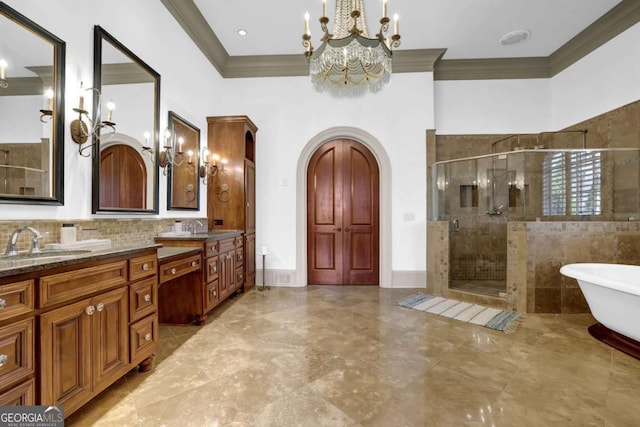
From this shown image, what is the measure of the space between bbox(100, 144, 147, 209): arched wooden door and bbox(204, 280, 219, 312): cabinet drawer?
1104 millimetres

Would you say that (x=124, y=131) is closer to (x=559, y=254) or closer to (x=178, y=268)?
(x=178, y=268)

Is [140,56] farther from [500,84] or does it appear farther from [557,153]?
[500,84]

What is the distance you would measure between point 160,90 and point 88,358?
268cm

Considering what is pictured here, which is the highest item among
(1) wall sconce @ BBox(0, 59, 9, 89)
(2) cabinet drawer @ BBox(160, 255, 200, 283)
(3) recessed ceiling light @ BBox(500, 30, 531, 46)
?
(3) recessed ceiling light @ BBox(500, 30, 531, 46)

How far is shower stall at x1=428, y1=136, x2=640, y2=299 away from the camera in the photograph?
3500 millimetres

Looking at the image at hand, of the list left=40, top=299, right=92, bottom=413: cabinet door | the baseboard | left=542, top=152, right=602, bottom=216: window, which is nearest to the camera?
left=40, top=299, right=92, bottom=413: cabinet door

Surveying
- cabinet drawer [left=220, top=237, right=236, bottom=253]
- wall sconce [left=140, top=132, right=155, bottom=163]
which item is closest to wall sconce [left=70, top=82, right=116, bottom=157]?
wall sconce [left=140, top=132, right=155, bottom=163]

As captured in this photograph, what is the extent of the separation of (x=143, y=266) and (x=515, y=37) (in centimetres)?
568

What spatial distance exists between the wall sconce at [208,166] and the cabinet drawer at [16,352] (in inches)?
112

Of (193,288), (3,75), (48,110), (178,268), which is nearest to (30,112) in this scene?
(48,110)

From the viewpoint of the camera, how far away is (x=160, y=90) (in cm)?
302

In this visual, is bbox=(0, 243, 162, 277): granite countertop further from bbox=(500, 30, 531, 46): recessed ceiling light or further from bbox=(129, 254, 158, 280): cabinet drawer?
bbox=(500, 30, 531, 46): recessed ceiling light

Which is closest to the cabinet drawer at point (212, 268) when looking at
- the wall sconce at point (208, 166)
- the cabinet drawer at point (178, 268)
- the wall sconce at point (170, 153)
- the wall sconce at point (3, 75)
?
the cabinet drawer at point (178, 268)

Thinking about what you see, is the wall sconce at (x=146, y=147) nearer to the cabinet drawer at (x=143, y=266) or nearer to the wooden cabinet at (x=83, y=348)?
the cabinet drawer at (x=143, y=266)
